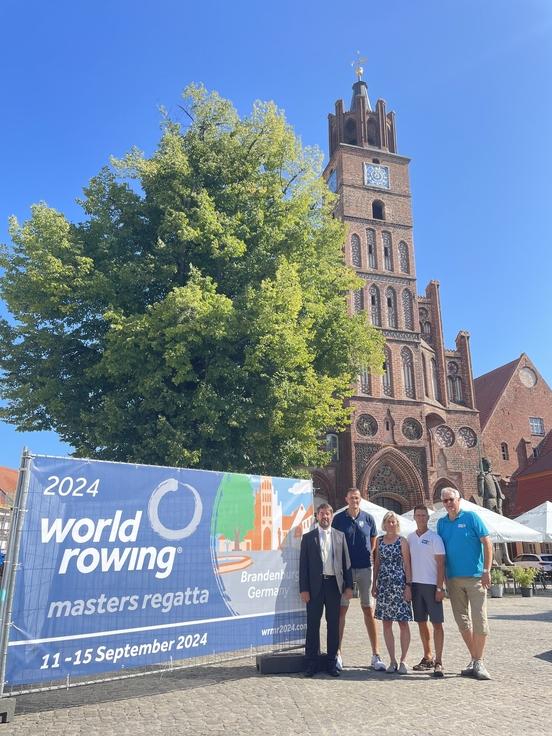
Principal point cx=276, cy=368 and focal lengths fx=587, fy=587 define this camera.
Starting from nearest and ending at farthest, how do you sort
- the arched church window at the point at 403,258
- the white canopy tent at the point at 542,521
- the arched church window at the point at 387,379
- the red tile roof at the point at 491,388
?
the white canopy tent at the point at 542,521
the arched church window at the point at 387,379
the arched church window at the point at 403,258
the red tile roof at the point at 491,388

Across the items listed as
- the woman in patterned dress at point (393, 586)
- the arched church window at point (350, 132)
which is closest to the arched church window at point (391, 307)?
the arched church window at point (350, 132)

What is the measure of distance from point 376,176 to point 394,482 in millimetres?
17418

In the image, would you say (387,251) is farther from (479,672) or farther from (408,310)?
(479,672)

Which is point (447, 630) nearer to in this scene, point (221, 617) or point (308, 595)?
point (308, 595)

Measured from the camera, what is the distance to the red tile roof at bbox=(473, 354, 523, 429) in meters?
36.7

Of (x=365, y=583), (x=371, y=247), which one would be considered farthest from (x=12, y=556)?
(x=371, y=247)

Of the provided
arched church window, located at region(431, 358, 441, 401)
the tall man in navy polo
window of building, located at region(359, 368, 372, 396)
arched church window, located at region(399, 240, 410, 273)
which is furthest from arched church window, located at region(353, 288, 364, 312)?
the tall man in navy polo

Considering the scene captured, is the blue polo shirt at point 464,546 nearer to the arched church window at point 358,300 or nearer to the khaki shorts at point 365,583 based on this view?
the khaki shorts at point 365,583

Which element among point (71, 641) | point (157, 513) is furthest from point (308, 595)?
point (71, 641)

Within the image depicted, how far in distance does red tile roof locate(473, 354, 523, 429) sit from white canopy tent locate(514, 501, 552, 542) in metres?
16.9

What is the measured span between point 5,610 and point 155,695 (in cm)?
172

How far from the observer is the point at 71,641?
4.99m

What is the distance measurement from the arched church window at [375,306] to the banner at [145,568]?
79.0 ft

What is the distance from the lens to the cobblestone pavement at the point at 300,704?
441cm
